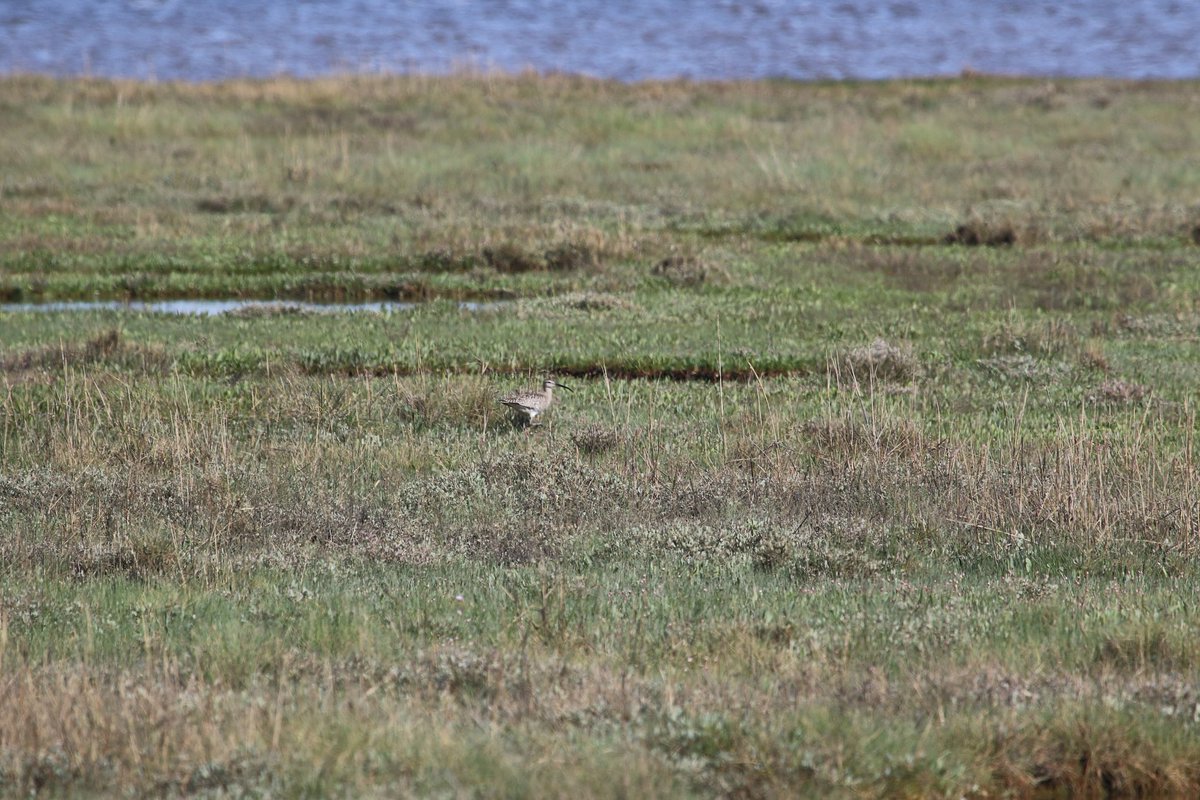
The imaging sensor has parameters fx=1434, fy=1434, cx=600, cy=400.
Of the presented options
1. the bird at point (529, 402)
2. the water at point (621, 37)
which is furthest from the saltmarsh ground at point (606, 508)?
the water at point (621, 37)

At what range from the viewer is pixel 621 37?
2692 inches

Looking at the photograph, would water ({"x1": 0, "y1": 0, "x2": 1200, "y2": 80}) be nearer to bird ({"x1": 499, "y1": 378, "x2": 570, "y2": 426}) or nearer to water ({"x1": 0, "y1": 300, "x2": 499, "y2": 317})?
water ({"x1": 0, "y1": 300, "x2": 499, "y2": 317})

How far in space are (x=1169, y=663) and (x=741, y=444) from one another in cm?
417

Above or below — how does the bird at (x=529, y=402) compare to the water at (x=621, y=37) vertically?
above

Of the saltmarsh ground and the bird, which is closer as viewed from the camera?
the saltmarsh ground

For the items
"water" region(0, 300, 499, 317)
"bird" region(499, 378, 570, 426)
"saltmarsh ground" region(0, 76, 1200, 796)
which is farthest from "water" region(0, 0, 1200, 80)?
"bird" region(499, 378, 570, 426)

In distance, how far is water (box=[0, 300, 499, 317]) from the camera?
1712 cm

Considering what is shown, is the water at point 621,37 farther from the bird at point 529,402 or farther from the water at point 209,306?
the bird at point 529,402

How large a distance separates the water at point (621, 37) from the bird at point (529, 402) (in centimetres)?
4268

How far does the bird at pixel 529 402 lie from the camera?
11.3 m

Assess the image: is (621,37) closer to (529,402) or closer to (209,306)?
(209,306)

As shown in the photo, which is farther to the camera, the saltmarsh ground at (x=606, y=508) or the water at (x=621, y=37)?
the water at (x=621, y=37)

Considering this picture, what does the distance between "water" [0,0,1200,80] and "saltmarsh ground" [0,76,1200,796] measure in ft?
115

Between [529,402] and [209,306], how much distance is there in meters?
8.22
